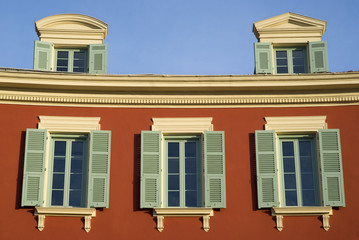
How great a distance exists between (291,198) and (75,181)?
222 inches

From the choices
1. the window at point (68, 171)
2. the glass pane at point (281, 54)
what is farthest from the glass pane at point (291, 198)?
the window at point (68, 171)

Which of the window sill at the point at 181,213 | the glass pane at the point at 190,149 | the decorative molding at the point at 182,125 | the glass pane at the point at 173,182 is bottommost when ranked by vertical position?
the window sill at the point at 181,213

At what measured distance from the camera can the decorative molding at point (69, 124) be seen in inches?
684

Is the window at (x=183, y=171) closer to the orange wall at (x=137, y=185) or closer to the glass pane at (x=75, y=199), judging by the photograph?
the orange wall at (x=137, y=185)

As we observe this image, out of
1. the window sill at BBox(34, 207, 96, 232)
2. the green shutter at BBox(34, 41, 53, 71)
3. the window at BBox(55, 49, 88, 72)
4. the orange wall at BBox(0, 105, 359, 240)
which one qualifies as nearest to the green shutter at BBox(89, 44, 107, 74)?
the window at BBox(55, 49, 88, 72)

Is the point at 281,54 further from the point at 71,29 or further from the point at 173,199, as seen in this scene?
the point at 71,29

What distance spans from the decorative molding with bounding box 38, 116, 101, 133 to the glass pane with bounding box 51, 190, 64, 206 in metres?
1.63

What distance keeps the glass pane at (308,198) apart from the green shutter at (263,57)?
376cm

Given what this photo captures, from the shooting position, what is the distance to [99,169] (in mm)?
16969

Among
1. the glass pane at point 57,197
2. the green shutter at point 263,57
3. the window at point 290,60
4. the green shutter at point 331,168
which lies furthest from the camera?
the window at point 290,60

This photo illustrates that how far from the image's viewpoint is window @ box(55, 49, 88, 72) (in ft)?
62.8

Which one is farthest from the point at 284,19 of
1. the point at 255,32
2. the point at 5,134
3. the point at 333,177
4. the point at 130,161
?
the point at 5,134

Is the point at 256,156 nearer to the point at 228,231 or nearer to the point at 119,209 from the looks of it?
the point at 228,231

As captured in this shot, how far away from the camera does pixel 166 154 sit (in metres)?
17.5
